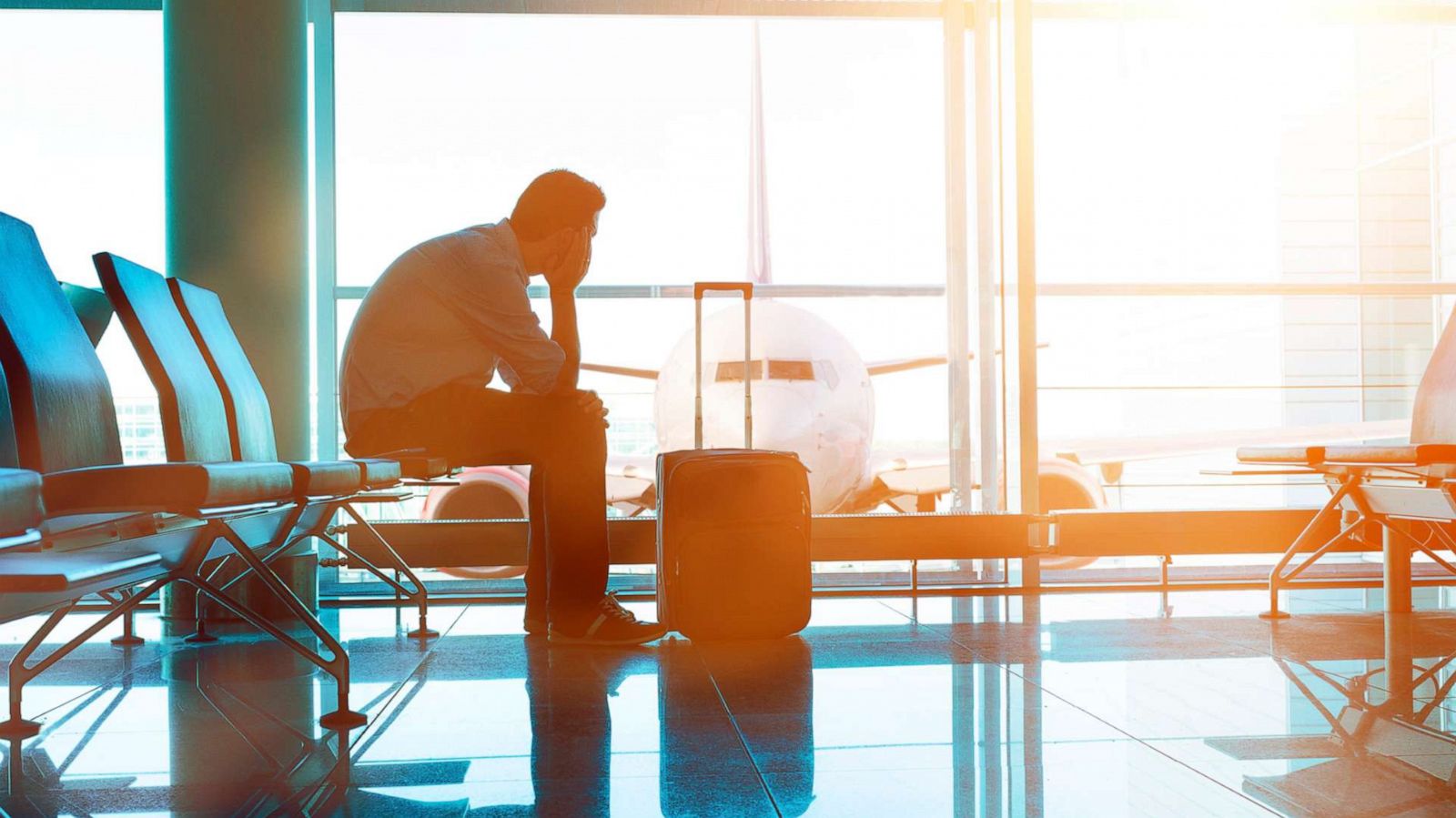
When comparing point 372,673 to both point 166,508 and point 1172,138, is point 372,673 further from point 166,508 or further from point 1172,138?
point 1172,138

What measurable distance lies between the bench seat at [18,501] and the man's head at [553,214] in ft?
4.96

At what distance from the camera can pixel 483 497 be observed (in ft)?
14.2

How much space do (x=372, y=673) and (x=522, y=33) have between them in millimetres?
2254

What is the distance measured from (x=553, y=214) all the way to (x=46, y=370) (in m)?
1.08

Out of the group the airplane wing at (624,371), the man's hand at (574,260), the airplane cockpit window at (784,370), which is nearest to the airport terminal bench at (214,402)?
the man's hand at (574,260)

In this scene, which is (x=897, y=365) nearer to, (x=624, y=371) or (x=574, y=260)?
(x=624, y=371)

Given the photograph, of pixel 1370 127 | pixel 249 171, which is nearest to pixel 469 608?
pixel 249 171

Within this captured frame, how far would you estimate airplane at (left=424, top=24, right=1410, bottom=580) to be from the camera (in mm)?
4828

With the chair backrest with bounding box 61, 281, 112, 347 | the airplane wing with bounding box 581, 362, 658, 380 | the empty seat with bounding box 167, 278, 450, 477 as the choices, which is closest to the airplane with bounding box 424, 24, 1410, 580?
the airplane wing with bounding box 581, 362, 658, 380

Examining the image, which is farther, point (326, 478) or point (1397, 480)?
point (1397, 480)

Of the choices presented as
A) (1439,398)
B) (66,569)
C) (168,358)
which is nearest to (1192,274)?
(1439,398)

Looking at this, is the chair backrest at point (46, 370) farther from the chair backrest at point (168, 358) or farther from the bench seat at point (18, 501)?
the bench seat at point (18, 501)

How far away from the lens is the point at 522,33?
349cm

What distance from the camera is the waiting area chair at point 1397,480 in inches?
83.9
